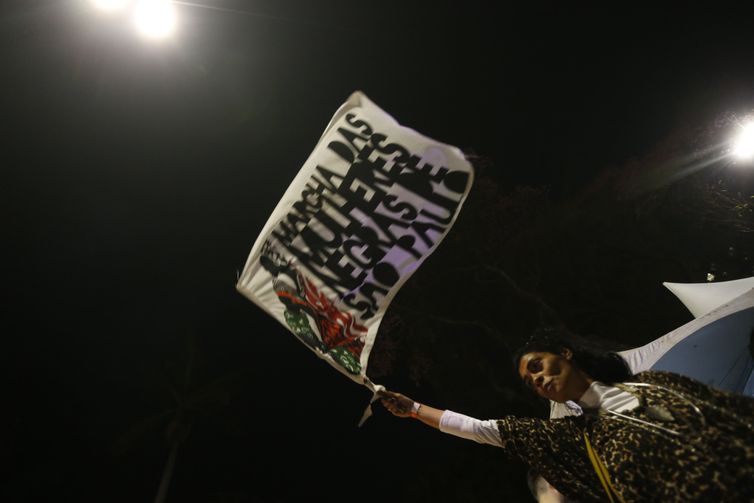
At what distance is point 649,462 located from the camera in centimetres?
172

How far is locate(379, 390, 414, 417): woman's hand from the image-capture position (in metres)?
2.67

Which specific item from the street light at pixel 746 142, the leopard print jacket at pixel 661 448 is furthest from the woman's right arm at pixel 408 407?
the street light at pixel 746 142

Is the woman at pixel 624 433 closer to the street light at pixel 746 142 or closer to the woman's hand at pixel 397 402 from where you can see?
the woman's hand at pixel 397 402

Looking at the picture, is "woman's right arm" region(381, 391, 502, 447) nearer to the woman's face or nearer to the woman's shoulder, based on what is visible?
the woman's face

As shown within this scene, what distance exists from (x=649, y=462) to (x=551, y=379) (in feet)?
1.85

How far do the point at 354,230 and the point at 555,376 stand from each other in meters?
1.83

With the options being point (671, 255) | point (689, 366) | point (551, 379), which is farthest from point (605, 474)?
point (671, 255)

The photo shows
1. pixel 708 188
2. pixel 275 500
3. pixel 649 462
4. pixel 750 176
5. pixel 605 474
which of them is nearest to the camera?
pixel 649 462

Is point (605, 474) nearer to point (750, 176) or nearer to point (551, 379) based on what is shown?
point (551, 379)

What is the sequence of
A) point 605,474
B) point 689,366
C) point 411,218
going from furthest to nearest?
point 689,366, point 411,218, point 605,474

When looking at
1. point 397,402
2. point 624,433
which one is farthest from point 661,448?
point 397,402

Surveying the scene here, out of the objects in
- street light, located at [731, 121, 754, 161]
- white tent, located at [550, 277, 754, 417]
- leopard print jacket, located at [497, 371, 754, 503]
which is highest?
street light, located at [731, 121, 754, 161]

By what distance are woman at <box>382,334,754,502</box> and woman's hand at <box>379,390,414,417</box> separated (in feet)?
0.77

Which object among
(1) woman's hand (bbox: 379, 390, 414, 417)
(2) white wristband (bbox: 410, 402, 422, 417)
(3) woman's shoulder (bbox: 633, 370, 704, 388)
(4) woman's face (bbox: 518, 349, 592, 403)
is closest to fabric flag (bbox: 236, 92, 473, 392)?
(1) woman's hand (bbox: 379, 390, 414, 417)
